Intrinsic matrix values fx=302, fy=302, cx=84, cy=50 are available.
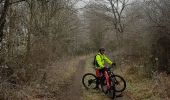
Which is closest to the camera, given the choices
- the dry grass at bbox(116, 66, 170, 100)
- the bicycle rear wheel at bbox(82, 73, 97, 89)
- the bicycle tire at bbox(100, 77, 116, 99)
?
the dry grass at bbox(116, 66, 170, 100)

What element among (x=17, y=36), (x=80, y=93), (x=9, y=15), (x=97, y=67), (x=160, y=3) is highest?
(x=160, y=3)

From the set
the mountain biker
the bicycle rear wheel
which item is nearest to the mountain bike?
the bicycle rear wheel

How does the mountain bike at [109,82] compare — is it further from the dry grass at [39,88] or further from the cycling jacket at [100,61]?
the dry grass at [39,88]

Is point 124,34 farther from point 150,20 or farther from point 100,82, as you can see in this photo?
point 100,82

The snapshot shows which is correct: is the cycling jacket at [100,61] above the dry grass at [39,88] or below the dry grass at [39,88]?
above

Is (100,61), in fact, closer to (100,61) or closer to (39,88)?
(100,61)

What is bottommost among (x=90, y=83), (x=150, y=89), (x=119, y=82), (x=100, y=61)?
(x=150, y=89)

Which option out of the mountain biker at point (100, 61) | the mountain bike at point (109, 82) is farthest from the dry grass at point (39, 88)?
the mountain biker at point (100, 61)

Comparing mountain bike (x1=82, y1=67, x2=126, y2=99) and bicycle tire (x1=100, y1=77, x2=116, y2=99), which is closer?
bicycle tire (x1=100, y1=77, x2=116, y2=99)

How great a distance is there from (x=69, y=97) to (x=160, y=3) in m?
10.7

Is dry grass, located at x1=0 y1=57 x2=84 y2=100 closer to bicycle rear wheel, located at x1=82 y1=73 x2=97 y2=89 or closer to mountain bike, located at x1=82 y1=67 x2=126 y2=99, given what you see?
bicycle rear wheel, located at x1=82 y1=73 x2=97 y2=89

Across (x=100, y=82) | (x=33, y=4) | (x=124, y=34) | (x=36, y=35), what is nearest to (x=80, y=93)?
(x=100, y=82)

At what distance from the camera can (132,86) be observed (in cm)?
1556

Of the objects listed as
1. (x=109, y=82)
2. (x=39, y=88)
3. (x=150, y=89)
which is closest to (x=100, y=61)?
(x=109, y=82)
